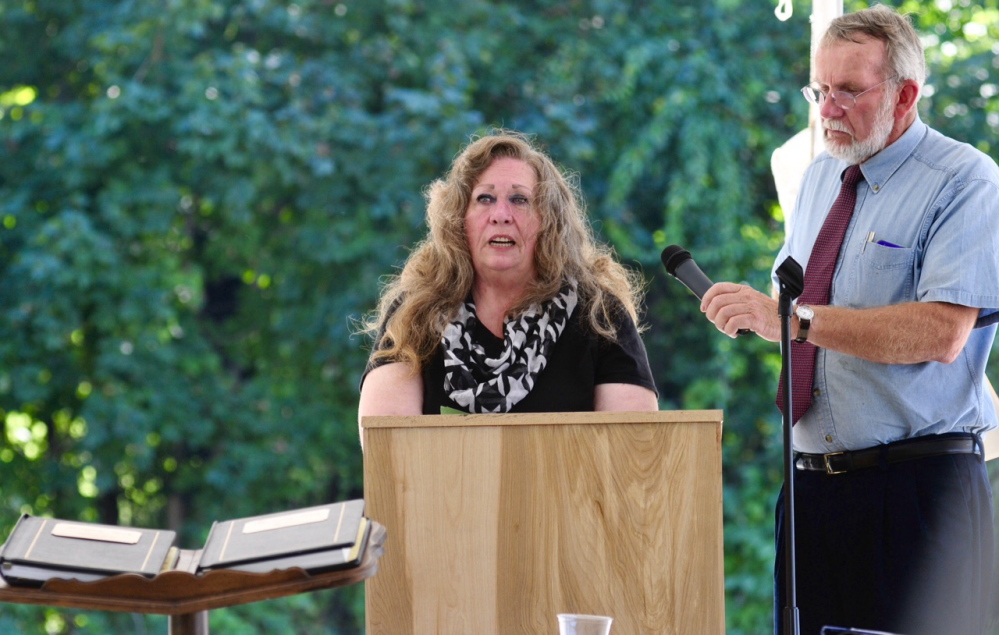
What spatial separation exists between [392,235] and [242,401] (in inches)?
45.7

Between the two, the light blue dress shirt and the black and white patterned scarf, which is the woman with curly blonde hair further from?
the light blue dress shirt

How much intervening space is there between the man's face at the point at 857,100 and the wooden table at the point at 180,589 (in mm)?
1284

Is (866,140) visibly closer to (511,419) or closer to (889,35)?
(889,35)

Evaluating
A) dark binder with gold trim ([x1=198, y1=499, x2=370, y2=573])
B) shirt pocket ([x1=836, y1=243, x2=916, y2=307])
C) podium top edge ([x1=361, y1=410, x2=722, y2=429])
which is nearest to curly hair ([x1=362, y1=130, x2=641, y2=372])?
shirt pocket ([x1=836, y1=243, x2=916, y2=307])

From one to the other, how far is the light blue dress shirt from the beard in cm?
3

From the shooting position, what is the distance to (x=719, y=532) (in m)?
1.60

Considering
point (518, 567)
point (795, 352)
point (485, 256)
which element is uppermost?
point (485, 256)

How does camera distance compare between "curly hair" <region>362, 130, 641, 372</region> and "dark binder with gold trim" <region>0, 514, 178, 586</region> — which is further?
"curly hair" <region>362, 130, 641, 372</region>

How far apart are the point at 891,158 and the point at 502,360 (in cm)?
83

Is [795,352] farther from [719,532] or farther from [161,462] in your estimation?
[161,462]

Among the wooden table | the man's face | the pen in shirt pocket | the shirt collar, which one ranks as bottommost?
the wooden table

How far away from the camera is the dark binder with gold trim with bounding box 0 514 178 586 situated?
1.28 metres

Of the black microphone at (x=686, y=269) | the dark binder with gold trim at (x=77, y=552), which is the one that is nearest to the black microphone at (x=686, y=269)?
the black microphone at (x=686, y=269)

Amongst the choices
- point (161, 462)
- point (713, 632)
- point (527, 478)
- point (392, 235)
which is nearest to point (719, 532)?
point (713, 632)
